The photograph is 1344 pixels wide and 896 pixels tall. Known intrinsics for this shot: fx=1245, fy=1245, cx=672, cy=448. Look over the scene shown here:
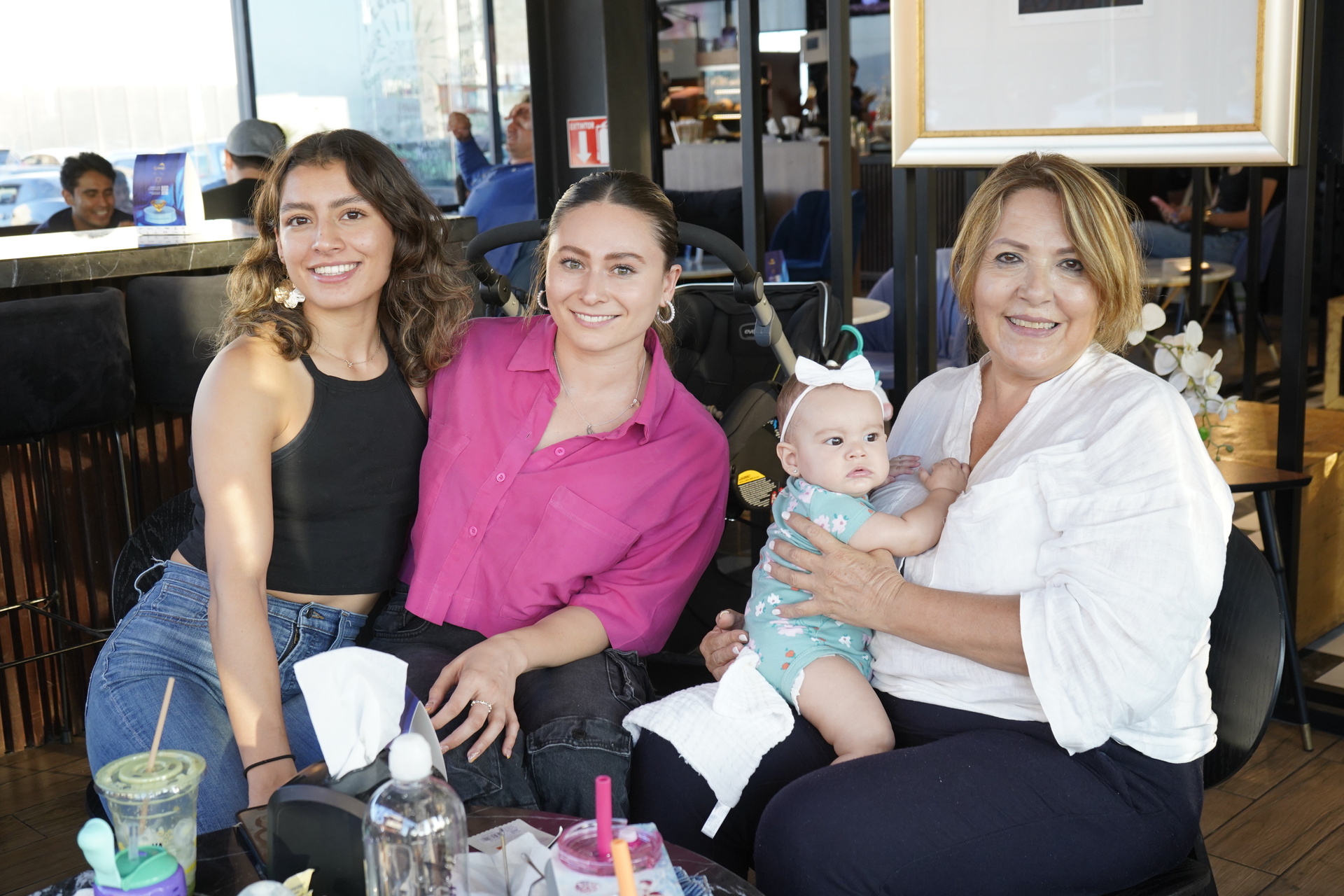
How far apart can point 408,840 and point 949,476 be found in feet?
3.45

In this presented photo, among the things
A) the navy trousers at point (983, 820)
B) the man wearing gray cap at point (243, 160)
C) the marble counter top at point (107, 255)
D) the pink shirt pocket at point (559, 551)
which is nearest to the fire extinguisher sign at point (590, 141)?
the man wearing gray cap at point (243, 160)

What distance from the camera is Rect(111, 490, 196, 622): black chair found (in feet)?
7.18

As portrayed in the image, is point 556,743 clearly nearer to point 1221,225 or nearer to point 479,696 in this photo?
point 479,696

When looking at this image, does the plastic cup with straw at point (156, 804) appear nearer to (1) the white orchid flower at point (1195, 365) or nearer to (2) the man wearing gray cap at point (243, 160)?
(1) the white orchid flower at point (1195, 365)

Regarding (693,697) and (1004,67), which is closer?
(693,697)

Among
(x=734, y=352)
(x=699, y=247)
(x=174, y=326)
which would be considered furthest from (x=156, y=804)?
(x=734, y=352)

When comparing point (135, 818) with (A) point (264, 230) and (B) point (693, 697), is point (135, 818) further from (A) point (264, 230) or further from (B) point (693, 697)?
(A) point (264, 230)

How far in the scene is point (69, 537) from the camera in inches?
124

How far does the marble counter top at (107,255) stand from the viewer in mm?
2871

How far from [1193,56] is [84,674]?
3.00 m

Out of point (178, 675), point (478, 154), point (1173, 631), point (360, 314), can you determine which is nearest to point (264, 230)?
point (360, 314)

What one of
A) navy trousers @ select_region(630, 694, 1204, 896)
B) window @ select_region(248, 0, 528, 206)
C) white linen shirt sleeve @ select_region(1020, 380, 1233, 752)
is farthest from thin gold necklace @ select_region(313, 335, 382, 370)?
window @ select_region(248, 0, 528, 206)

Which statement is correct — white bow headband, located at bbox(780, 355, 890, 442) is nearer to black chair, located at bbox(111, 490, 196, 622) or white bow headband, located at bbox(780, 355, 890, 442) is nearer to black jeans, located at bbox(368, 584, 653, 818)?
black jeans, located at bbox(368, 584, 653, 818)

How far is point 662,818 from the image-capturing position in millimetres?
1786
